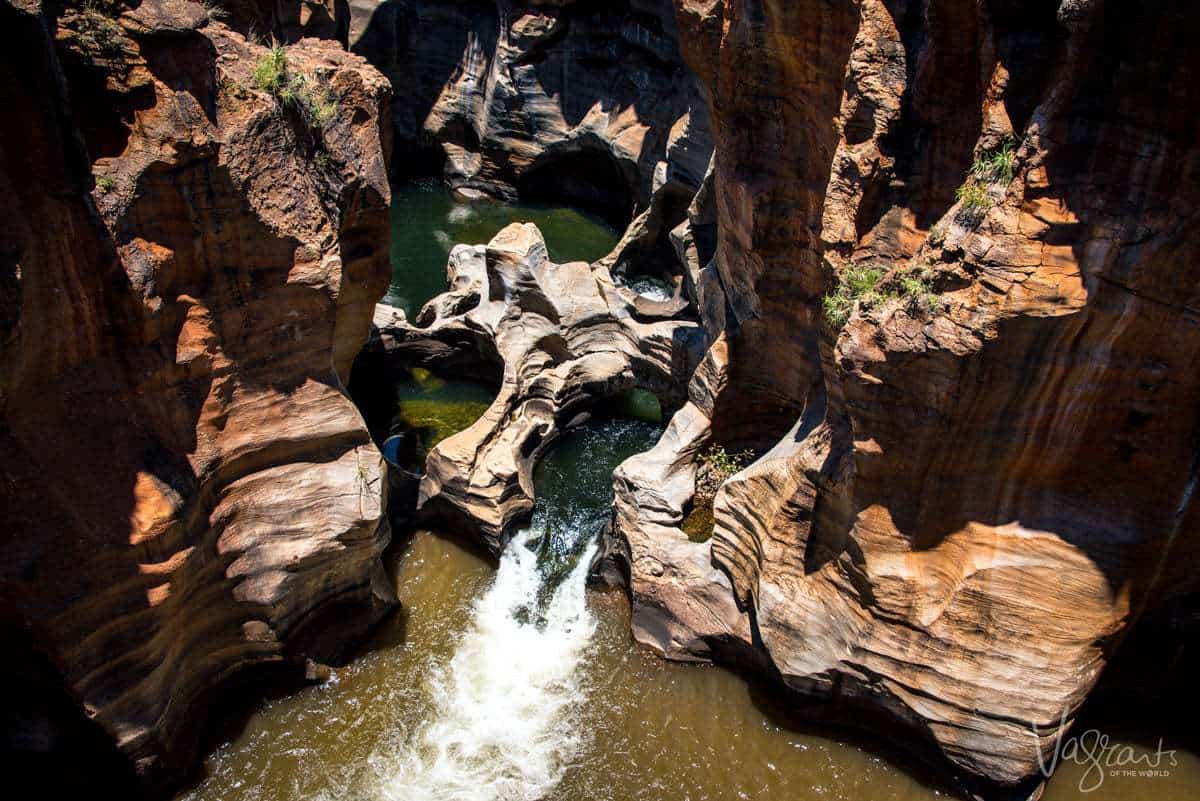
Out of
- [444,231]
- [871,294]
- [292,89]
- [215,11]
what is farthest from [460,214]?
[871,294]

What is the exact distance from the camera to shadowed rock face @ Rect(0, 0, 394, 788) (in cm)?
722

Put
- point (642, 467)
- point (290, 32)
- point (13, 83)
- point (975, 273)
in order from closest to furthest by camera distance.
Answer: point (13, 83) < point (975, 273) < point (642, 467) < point (290, 32)

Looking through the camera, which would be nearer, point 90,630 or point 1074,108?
point 1074,108

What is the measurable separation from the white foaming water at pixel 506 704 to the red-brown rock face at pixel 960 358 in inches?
47.1

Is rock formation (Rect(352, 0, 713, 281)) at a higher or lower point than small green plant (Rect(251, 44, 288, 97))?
lower

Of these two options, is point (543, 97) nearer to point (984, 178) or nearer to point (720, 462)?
point (720, 462)

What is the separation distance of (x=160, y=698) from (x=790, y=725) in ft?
20.8

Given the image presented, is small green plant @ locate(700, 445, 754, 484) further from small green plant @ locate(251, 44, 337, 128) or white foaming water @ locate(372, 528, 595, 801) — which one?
small green plant @ locate(251, 44, 337, 128)

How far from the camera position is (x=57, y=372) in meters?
7.50

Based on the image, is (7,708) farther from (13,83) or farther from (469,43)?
(469,43)

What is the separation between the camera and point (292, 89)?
29.5 feet

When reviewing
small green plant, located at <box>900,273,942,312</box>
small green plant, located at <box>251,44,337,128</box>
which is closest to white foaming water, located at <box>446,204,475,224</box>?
small green plant, located at <box>251,44,337,128</box>

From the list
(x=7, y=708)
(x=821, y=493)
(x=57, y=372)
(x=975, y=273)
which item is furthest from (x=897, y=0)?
(x=7, y=708)

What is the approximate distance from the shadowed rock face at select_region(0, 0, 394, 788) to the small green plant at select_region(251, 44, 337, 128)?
133 mm
